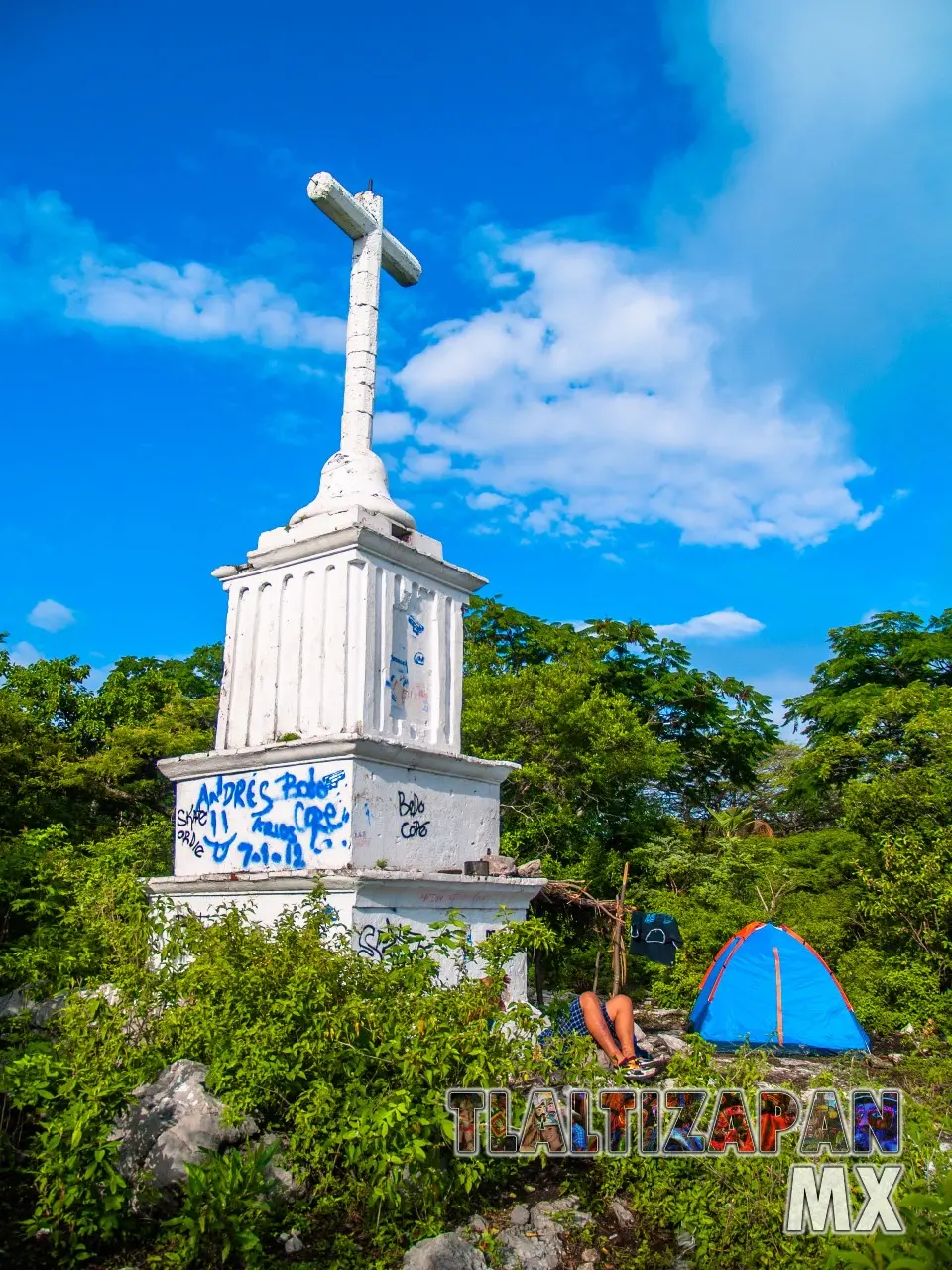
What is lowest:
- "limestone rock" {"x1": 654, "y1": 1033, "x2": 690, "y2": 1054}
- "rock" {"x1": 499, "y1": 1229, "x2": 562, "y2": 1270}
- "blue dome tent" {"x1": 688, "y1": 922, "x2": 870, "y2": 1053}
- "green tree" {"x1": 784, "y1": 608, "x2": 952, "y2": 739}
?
"rock" {"x1": 499, "y1": 1229, "x2": 562, "y2": 1270}

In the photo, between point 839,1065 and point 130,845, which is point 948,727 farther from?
point 130,845

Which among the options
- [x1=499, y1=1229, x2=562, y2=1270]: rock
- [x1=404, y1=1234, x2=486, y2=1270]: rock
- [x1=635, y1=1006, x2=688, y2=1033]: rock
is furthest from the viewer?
[x1=635, y1=1006, x2=688, y2=1033]: rock

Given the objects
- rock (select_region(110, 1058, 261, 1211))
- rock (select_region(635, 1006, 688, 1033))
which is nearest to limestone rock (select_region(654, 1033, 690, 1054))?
rock (select_region(635, 1006, 688, 1033))

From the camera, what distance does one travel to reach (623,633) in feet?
71.2

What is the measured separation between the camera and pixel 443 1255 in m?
3.83

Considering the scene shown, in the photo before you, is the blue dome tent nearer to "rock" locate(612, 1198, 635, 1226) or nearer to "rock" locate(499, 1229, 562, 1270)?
"rock" locate(612, 1198, 635, 1226)

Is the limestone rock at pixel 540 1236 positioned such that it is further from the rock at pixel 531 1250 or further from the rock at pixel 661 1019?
the rock at pixel 661 1019

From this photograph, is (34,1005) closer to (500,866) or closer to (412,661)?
(500,866)

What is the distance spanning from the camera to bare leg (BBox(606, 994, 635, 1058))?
655 cm

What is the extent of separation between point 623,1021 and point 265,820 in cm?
295

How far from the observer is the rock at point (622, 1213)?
4.60 meters

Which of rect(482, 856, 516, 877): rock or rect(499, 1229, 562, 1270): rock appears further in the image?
rect(482, 856, 516, 877): rock

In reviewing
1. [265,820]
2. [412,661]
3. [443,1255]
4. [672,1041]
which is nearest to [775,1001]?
[672,1041]

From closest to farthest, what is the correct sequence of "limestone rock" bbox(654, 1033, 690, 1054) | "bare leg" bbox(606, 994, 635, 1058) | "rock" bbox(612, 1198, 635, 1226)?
1. "rock" bbox(612, 1198, 635, 1226)
2. "bare leg" bbox(606, 994, 635, 1058)
3. "limestone rock" bbox(654, 1033, 690, 1054)
